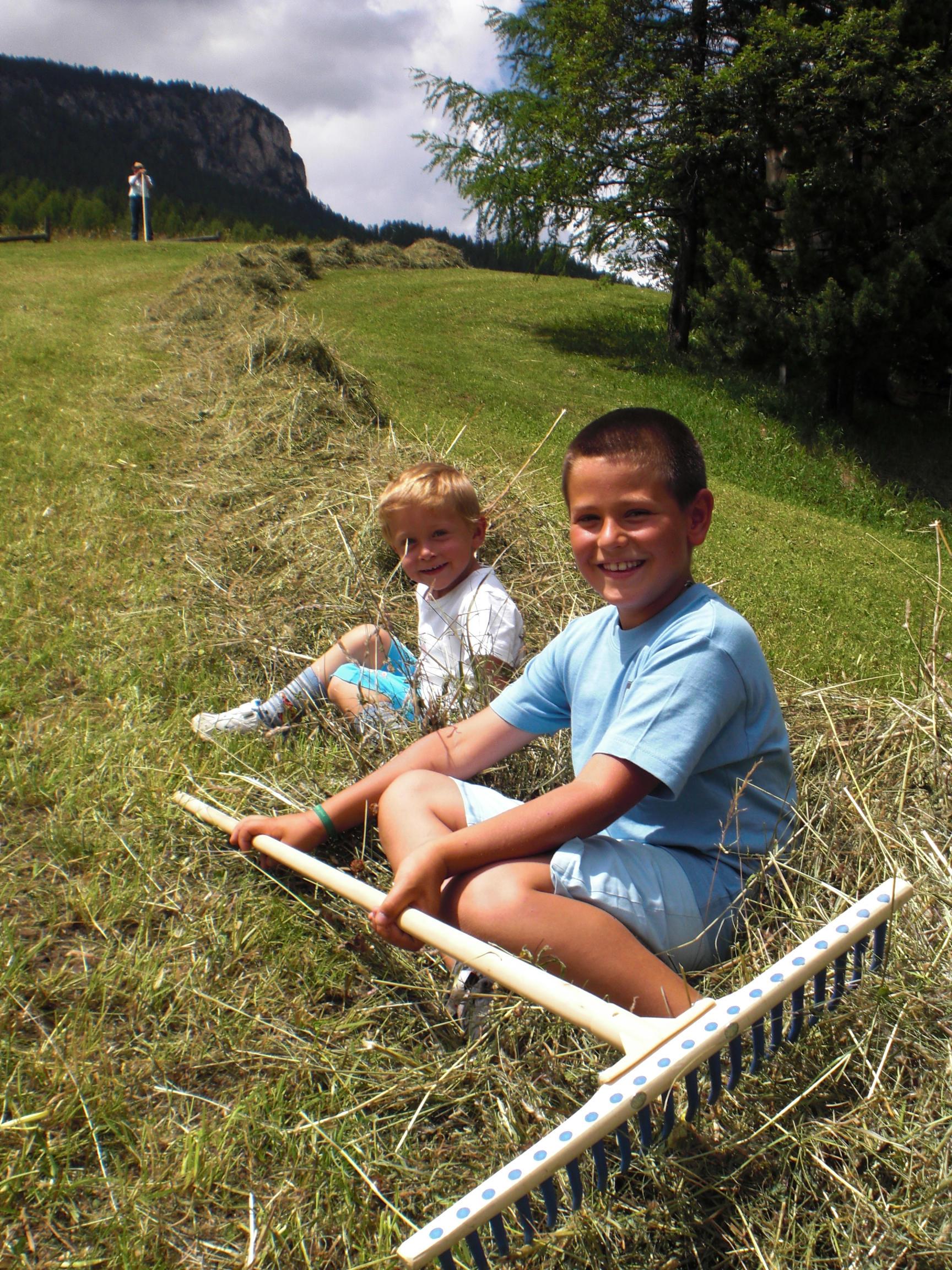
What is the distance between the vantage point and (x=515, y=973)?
60.8 inches

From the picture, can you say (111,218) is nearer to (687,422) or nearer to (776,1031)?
(687,422)

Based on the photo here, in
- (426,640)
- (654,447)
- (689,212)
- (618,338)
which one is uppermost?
(689,212)

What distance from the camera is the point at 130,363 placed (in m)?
8.68

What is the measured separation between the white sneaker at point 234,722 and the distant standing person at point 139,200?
74.1 ft

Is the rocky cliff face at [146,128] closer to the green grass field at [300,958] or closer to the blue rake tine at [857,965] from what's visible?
the green grass field at [300,958]

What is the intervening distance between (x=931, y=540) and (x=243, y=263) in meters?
9.85

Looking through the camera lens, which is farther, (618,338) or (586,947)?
(618,338)

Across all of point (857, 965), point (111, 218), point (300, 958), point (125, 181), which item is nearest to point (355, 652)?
point (300, 958)

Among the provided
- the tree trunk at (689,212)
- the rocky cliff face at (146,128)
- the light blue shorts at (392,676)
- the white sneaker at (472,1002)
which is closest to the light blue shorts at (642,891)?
the white sneaker at (472,1002)

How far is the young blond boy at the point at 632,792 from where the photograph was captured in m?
1.74

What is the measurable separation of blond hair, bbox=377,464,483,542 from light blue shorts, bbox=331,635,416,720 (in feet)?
1.55

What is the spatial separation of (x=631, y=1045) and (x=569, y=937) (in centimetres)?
35

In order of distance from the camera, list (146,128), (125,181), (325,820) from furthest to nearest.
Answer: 1. (146,128)
2. (125,181)
3. (325,820)

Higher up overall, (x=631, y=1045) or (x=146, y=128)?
(x=146, y=128)
